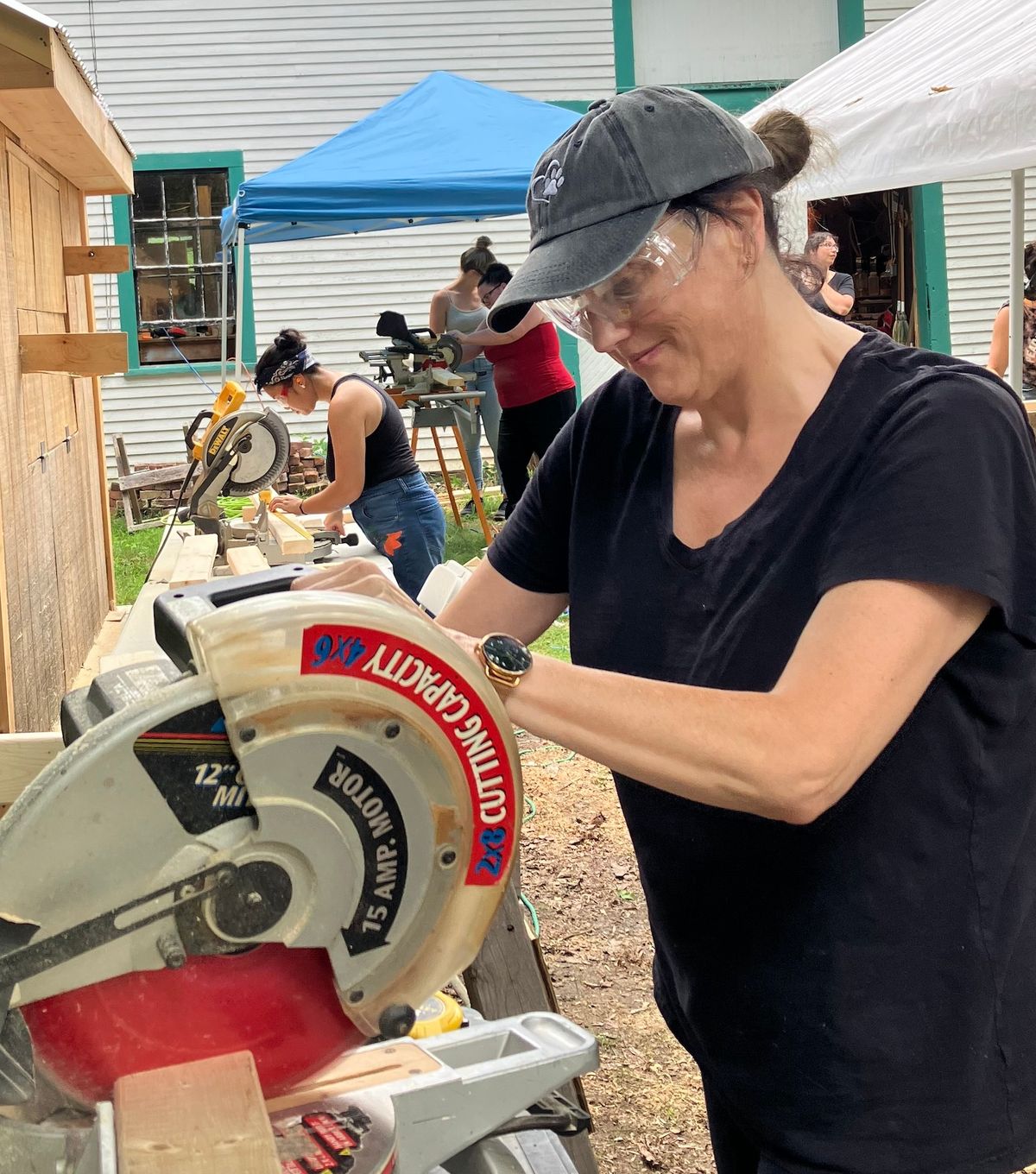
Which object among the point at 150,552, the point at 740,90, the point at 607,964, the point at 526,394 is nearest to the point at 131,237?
the point at 150,552

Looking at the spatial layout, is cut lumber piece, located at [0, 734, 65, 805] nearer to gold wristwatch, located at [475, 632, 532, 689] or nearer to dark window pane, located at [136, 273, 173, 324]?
gold wristwatch, located at [475, 632, 532, 689]

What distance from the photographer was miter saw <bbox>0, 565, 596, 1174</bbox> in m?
0.89

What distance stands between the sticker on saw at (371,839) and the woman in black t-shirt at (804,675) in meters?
0.15

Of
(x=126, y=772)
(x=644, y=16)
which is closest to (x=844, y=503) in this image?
(x=126, y=772)

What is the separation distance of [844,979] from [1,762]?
99 cm

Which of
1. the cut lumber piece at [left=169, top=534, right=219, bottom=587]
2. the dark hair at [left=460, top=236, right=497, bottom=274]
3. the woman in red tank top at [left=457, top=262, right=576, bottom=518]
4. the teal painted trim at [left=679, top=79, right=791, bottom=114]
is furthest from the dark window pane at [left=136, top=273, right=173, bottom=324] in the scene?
the cut lumber piece at [left=169, top=534, right=219, bottom=587]

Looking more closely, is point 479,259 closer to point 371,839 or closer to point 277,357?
point 277,357

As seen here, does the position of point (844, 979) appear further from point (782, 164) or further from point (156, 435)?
point (156, 435)

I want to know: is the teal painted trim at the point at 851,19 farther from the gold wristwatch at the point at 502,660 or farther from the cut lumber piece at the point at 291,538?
the gold wristwatch at the point at 502,660

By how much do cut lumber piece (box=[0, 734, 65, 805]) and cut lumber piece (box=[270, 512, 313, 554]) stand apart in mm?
4236

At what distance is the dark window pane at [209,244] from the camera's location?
39.8ft

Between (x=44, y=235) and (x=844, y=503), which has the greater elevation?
(x=44, y=235)

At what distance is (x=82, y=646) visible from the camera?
501 centimetres

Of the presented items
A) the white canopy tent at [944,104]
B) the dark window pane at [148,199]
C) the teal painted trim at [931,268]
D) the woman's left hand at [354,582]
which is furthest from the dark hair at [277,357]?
the teal painted trim at [931,268]
